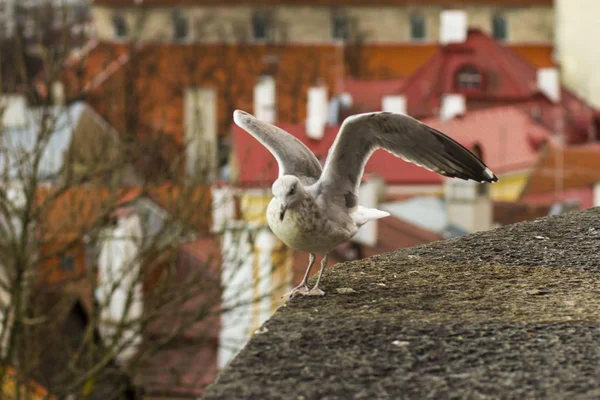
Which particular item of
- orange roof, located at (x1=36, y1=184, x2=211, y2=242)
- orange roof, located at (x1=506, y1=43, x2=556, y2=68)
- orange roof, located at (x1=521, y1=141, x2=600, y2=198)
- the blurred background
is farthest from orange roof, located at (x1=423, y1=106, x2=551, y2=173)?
orange roof, located at (x1=506, y1=43, x2=556, y2=68)

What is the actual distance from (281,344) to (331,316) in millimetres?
435

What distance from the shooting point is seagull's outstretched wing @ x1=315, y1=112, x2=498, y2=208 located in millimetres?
5066

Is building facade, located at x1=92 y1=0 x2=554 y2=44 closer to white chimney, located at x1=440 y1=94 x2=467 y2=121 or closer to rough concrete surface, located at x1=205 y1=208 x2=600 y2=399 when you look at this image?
white chimney, located at x1=440 y1=94 x2=467 y2=121

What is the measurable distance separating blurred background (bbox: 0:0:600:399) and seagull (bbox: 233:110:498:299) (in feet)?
1.37

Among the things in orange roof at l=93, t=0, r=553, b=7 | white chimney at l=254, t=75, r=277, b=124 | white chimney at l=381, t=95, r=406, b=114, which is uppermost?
orange roof at l=93, t=0, r=553, b=7

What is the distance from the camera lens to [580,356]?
411cm

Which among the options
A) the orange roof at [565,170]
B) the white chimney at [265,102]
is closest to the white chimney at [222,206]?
the orange roof at [565,170]

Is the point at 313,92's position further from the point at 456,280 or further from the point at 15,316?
the point at 456,280

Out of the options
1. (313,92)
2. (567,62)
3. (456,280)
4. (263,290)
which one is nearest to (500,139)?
(313,92)

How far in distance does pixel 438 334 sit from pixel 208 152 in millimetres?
15915

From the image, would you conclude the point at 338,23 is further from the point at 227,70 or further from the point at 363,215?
the point at 363,215

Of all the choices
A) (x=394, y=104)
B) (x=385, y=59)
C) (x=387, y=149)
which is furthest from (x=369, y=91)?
(x=387, y=149)

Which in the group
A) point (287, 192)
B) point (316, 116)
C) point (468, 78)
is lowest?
point (316, 116)

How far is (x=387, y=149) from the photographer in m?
5.21
